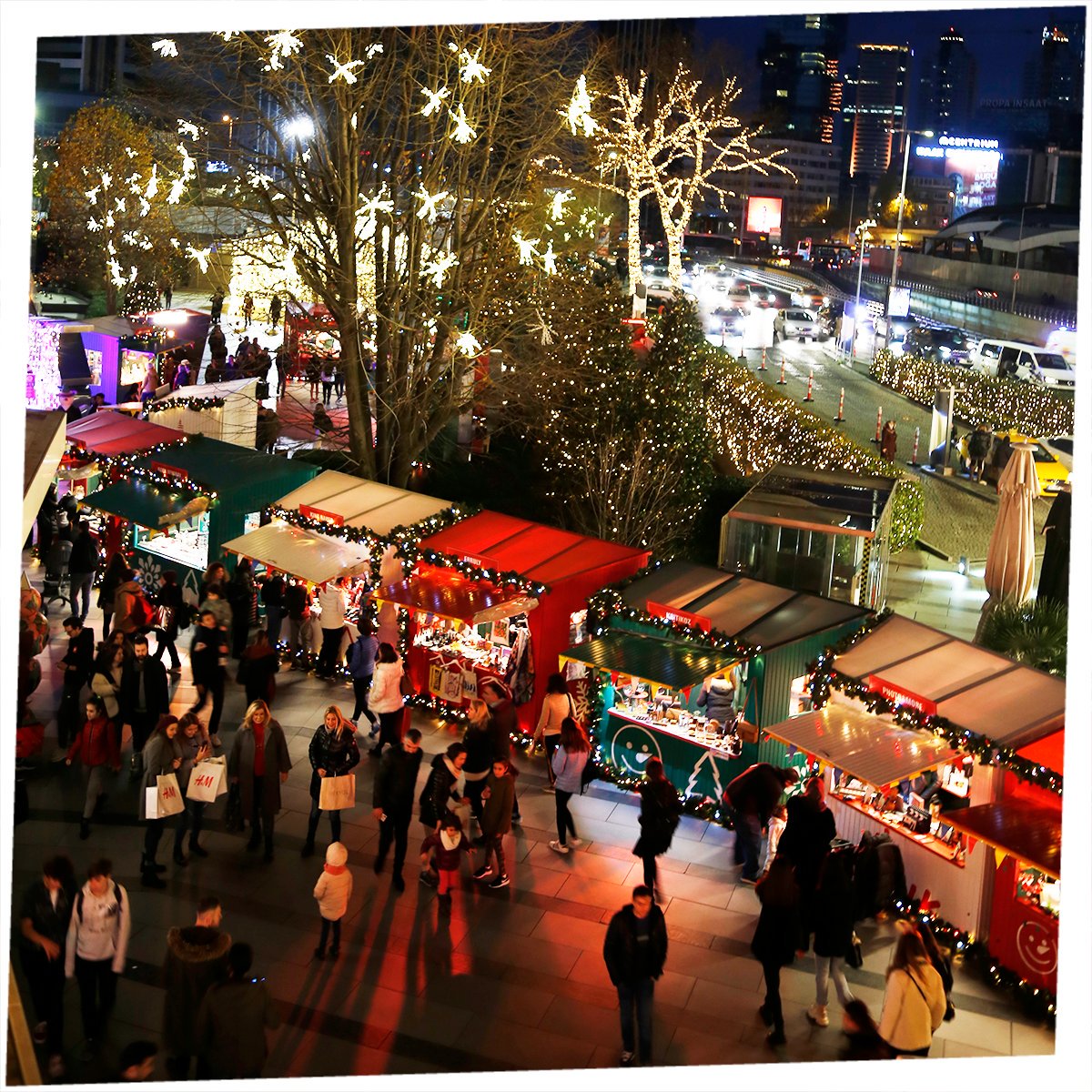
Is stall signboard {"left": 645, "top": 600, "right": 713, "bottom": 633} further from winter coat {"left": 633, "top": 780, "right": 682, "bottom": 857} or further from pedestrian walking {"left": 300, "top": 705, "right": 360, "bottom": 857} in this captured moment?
pedestrian walking {"left": 300, "top": 705, "right": 360, "bottom": 857}

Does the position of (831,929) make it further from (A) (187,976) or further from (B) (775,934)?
(A) (187,976)

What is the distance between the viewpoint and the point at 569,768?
425 inches

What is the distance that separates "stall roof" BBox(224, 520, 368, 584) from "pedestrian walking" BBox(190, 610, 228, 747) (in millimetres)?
1979

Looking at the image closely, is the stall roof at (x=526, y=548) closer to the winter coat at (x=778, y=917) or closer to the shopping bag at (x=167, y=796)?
the shopping bag at (x=167, y=796)

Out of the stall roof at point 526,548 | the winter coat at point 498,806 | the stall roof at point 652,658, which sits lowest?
the winter coat at point 498,806

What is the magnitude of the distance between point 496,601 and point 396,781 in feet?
12.1

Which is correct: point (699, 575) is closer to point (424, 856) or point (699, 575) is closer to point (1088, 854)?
point (424, 856)

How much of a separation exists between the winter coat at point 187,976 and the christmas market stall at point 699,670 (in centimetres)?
510

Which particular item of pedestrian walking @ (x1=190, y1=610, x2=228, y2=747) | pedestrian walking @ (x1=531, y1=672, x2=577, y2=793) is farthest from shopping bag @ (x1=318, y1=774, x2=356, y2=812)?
pedestrian walking @ (x1=190, y1=610, x2=228, y2=747)

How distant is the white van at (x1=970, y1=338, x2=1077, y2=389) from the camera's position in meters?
28.6

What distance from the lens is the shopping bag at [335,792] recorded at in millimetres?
10203

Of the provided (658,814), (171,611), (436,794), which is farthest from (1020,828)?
(171,611)

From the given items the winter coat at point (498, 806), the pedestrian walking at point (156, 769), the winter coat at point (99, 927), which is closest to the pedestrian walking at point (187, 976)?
the winter coat at point (99, 927)

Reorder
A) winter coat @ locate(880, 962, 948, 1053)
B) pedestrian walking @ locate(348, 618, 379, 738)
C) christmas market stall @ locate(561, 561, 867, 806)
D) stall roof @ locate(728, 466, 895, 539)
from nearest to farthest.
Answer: winter coat @ locate(880, 962, 948, 1053)
christmas market stall @ locate(561, 561, 867, 806)
pedestrian walking @ locate(348, 618, 379, 738)
stall roof @ locate(728, 466, 895, 539)
